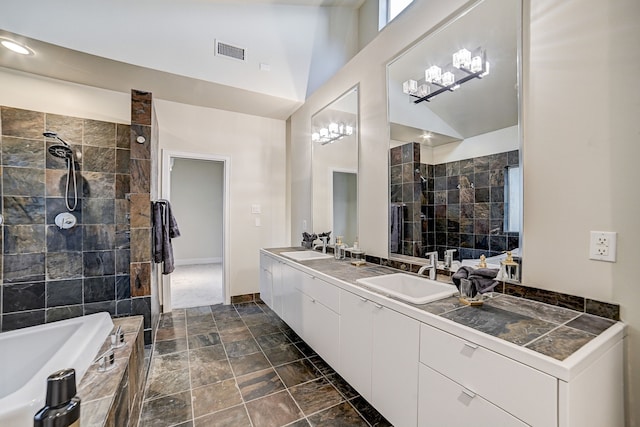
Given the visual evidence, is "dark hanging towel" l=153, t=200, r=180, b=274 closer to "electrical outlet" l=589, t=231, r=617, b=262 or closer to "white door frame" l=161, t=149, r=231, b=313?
"white door frame" l=161, t=149, r=231, b=313

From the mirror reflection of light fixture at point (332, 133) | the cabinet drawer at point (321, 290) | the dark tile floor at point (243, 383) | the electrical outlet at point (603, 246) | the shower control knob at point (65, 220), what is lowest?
the dark tile floor at point (243, 383)

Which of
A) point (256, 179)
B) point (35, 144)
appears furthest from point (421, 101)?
point (35, 144)

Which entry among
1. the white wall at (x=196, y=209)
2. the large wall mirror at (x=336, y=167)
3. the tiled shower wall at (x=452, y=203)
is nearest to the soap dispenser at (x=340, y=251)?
the large wall mirror at (x=336, y=167)

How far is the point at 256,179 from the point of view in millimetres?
4012

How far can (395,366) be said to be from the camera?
1372 millimetres

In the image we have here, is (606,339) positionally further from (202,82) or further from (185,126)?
(185,126)

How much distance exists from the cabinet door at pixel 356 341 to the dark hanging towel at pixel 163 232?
80.8 inches

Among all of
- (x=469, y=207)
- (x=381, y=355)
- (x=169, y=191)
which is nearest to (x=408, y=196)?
(x=469, y=207)

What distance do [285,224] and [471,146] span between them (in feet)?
9.81

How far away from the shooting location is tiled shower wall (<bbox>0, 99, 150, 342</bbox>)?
98.2 inches

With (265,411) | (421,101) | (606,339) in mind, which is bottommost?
(265,411)

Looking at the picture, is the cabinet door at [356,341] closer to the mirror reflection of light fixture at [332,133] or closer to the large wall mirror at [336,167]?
the large wall mirror at [336,167]

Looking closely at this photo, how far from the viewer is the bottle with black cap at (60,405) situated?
0.56 metres

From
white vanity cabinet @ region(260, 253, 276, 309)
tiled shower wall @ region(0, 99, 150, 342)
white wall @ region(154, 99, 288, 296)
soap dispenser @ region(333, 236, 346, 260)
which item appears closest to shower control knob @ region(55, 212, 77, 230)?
tiled shower wall @ region(0, 99, 150, 342)
